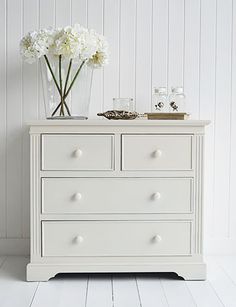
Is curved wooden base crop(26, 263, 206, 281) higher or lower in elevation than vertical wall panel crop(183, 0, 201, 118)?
lower

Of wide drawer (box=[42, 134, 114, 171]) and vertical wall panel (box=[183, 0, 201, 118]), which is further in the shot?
vertical wall panel (box=[183, 0, 201, 118])

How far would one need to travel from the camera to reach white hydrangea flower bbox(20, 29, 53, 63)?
257 centimetres

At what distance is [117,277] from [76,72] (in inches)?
41.6

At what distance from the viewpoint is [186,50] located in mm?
2965

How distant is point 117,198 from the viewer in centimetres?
252

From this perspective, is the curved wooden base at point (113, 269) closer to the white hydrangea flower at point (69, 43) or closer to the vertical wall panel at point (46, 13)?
the white hydrangea flower at point (69, 43)

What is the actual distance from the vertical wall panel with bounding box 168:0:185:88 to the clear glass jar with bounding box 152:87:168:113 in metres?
0.16

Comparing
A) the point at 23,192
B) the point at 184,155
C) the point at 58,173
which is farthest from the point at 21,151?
the point at 184,155

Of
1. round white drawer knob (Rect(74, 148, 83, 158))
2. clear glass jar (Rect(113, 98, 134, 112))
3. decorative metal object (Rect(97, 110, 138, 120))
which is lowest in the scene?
round white drawer knob (Rect(74, 148, 83, 158))

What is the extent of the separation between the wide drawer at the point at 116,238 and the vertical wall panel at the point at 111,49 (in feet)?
2.47

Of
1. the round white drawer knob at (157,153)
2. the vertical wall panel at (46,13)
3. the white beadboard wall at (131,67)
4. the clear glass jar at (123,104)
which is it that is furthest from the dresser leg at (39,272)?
the vertical wall panel at (46,13)

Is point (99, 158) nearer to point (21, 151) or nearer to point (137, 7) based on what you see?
point (21, 151)

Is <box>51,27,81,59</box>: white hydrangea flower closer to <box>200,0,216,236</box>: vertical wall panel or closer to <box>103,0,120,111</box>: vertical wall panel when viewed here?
<box>103,0,120,111</box>: vertical wall panel

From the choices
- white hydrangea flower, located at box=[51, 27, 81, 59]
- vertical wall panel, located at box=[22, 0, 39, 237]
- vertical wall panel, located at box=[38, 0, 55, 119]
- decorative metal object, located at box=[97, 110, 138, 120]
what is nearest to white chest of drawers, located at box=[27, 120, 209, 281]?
decorative metal object, located at box=[97, 110, 138, 120]
